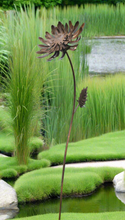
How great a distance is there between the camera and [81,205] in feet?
9.28

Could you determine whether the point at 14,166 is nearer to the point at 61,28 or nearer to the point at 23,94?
the point at 23,94

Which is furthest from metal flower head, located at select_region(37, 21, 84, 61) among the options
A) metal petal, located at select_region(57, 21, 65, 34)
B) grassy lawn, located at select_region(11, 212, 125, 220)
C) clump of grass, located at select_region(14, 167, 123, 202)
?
clump of grass, located at select_region(14, 167, 123, 202)

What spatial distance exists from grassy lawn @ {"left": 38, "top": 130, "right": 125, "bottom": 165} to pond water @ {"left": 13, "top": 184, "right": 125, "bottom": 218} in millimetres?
842

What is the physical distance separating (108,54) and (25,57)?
6.86 m

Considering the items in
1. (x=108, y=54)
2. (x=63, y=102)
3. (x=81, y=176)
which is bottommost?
(x=81, y=176)

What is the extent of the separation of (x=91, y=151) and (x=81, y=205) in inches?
50.6

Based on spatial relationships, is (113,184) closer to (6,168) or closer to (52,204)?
(52,204)

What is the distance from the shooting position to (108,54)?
995 cm

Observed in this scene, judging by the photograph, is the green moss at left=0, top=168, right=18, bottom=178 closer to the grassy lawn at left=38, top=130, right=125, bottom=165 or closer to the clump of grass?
the clump of grass

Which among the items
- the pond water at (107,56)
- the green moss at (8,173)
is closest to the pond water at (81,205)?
the green moss at (8,173)

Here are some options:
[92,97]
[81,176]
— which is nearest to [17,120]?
[81,176]

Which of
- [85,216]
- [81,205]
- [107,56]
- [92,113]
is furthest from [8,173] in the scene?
[107,56]

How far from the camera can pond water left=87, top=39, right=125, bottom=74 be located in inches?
387

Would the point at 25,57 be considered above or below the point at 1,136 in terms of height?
above
